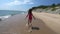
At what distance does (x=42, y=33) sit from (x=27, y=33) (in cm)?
114

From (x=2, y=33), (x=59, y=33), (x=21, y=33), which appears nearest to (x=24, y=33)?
(x=21, y=33)

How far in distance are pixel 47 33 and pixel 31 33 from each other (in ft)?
3.99

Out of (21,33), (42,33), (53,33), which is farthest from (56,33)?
(21,33)

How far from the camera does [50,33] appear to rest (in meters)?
11.8

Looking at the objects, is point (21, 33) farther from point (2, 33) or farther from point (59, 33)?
point (59, 33)

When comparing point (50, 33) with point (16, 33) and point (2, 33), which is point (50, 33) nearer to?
point (16, 33)

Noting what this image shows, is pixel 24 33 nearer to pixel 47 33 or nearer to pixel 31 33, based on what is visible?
pixel 31 33

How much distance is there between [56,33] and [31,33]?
1903 mm

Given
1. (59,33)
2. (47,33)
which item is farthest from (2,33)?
Result: (59,33)

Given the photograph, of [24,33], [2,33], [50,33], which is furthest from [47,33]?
[2,33]

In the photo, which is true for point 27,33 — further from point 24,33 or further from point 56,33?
point 56,33

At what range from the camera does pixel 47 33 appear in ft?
38.4

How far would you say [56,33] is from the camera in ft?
38.5

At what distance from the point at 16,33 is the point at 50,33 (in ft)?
8.48
